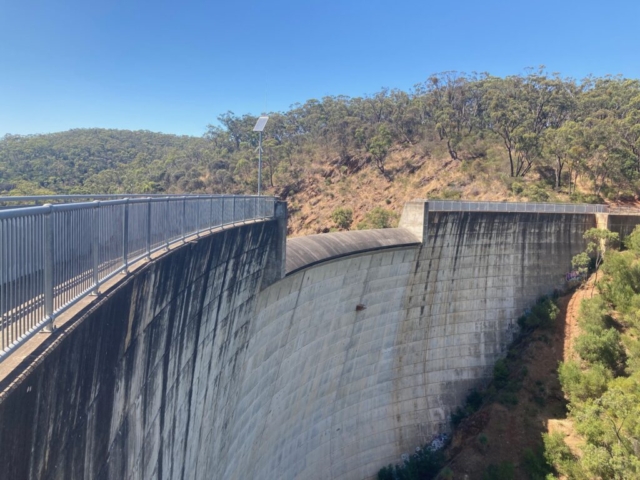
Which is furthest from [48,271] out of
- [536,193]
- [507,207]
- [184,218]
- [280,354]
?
[536,193]

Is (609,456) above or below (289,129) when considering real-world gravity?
below

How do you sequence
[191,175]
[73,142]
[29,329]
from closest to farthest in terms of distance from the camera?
1. [29,329]
2. [191,175]
3. [73,142]

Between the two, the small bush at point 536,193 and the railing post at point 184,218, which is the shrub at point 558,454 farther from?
the small bush at point 536,193

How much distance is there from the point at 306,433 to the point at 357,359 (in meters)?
3.33

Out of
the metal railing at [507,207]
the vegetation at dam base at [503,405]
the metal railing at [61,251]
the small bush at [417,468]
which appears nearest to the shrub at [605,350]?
the vegetation at dam base at [503,405]

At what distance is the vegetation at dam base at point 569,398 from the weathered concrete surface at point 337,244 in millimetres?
7711

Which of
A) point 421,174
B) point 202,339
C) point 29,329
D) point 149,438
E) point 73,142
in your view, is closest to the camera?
point 29,329

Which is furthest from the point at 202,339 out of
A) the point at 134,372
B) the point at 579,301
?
the point at 579,301

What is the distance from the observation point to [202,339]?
7.95 meters

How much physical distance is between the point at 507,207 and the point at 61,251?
2110cm

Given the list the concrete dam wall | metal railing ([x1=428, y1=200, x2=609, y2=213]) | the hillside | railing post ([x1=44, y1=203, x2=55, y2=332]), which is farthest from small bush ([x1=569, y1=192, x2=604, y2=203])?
railing post ([x1=44, y1=203, x2=55, y2=332])

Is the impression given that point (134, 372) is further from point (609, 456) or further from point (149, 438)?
point (609, 456)

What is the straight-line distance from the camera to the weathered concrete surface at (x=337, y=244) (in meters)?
12.7

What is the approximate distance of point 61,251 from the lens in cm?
353
